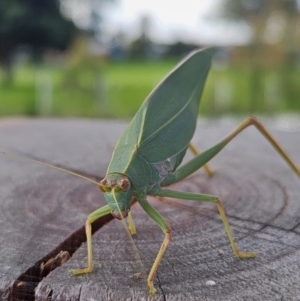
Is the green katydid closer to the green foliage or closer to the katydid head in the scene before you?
the katydid head

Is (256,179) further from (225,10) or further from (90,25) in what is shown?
(90,25)

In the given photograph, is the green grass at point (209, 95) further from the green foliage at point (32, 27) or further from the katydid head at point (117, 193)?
the katydid head at point (117, 193)

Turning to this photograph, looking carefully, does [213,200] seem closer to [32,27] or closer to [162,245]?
[162,245]

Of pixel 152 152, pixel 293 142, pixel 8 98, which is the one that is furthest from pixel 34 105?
pixel 152 152

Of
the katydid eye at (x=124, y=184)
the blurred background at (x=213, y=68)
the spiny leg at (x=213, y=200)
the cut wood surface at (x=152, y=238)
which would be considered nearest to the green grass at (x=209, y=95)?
the blurred background at (x=213, y=68)

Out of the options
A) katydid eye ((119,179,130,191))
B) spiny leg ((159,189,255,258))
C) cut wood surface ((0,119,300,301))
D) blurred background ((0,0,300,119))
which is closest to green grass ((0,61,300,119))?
blurred background ((0,0,300,119))
